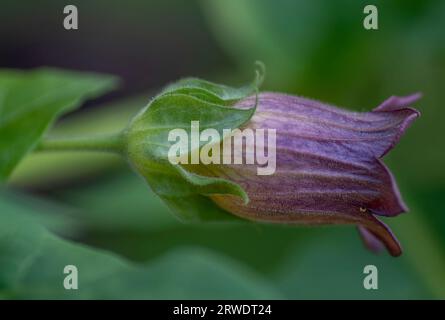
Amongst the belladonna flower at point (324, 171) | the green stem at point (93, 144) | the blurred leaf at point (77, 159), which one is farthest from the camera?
the blurred leaf at point (77, 159)

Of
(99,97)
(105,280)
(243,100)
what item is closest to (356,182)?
(243,100)

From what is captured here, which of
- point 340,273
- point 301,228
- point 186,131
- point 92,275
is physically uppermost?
point 301,228

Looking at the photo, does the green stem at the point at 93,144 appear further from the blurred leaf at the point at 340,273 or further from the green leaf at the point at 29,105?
the blurred leaf at the point at 340,273

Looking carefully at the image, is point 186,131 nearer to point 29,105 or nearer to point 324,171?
point 324,171

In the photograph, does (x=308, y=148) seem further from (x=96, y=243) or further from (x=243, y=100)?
(x=96, y=243)

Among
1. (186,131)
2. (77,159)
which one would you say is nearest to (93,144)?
(186,131)

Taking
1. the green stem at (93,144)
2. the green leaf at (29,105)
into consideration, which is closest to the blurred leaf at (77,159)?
the green leaf at (29,105)
